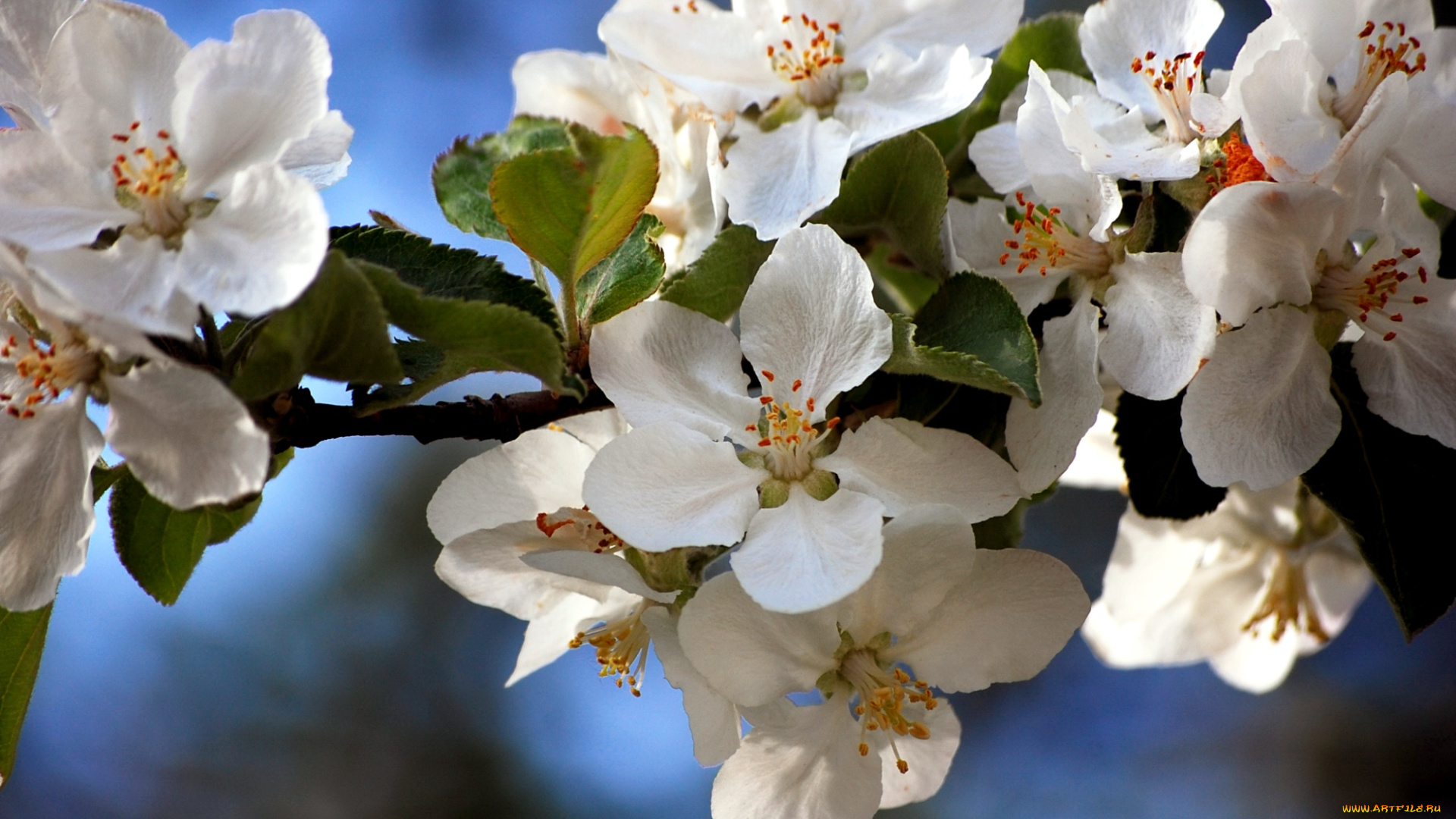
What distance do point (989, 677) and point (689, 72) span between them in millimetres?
517

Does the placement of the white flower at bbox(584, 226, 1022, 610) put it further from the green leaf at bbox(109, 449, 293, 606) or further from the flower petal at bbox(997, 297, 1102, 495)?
the green leaf at bbox(109, 449, 293, 606)

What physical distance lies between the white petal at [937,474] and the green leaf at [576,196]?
0.71 feet

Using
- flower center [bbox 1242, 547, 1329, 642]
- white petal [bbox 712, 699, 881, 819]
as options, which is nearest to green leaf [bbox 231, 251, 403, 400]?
white petal [bbox 712, 699, 881, 819]

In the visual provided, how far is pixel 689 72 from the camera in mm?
896

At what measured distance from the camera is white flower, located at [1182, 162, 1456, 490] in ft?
2.23

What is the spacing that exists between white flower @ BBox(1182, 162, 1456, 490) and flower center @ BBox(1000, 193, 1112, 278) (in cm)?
11

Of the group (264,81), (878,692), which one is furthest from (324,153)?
(878,692)

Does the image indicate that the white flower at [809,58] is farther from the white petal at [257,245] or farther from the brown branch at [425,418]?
the white petal at [257,245]

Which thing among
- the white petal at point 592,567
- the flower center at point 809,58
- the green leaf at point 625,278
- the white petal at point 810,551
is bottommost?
the white petal at point 810,551

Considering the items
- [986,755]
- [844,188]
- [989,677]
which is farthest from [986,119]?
[986,755]

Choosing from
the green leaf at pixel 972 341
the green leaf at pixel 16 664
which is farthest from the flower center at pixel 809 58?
the green leaf at pixel 16 664

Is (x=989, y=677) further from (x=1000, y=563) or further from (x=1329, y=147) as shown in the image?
(x=1329, y=147)

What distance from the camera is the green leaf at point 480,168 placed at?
34.8 inches

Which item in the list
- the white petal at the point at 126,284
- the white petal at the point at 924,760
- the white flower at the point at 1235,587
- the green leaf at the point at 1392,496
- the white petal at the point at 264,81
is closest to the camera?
the white petal at the point at 126,284
